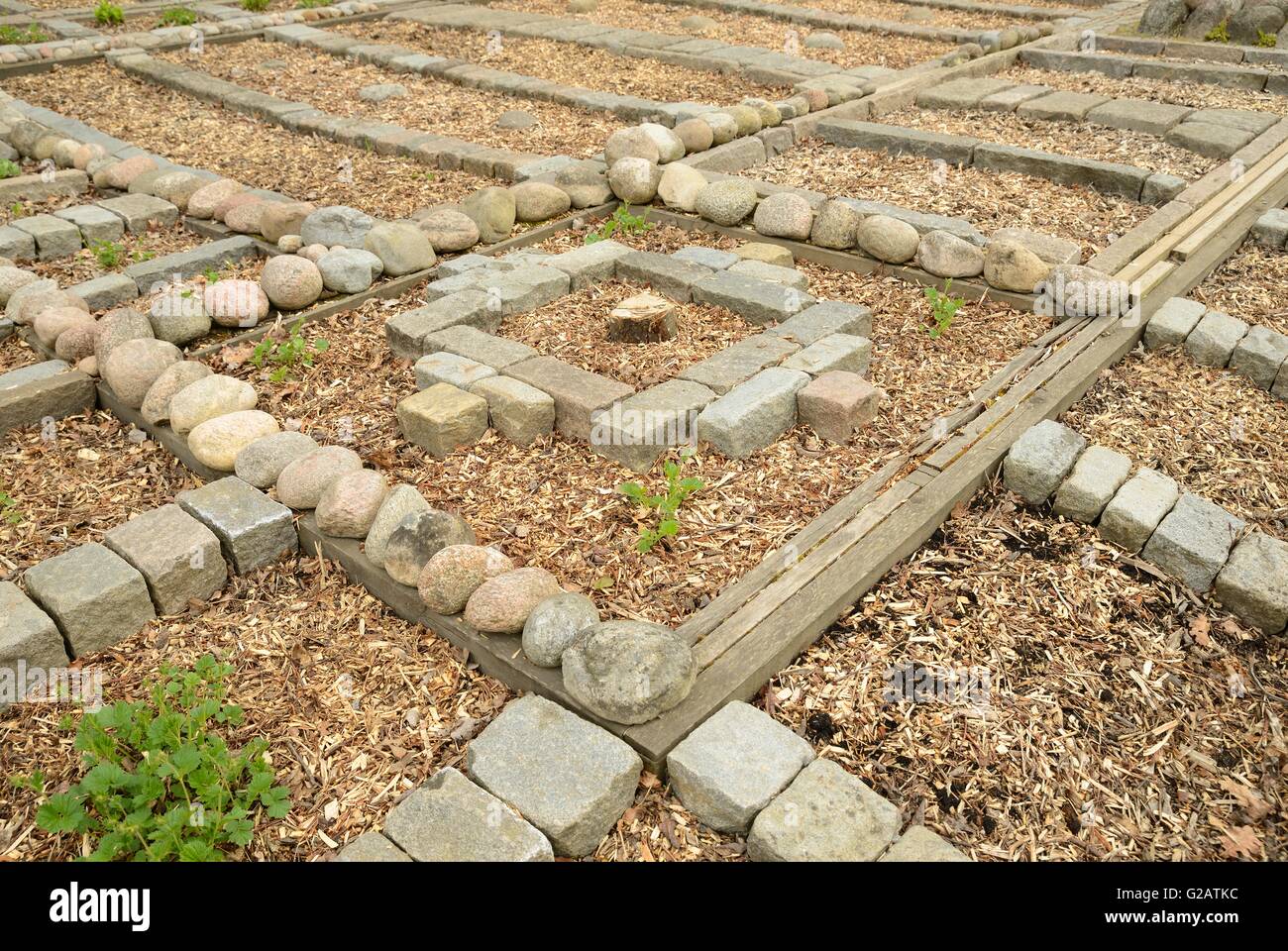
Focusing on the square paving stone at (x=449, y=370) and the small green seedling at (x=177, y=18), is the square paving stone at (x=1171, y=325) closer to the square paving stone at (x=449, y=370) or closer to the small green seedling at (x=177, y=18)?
the square paving stone at (x=449, y=370)

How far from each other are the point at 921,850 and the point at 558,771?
1000 mm

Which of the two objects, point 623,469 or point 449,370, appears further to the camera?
point 449,370

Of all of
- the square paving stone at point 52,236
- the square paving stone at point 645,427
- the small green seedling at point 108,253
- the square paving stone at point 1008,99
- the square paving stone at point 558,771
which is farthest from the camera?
the square paving stone at point 1008,99

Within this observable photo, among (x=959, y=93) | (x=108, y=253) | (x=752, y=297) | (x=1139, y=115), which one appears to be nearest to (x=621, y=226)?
(x=752, y=297)

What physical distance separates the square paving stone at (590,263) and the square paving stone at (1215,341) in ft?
9.94

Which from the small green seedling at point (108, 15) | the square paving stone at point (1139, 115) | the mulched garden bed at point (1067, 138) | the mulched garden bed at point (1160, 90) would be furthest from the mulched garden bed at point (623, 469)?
the small green seedling at point (108, 15)

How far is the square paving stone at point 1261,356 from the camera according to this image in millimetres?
4496

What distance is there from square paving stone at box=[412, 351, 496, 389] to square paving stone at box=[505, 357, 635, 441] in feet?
0.46

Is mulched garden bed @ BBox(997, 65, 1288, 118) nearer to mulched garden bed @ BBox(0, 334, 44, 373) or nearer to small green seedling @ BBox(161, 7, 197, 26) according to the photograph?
mulched garden bed @ BBox(0, 334, 44, 373)

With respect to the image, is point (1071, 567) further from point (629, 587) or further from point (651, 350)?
point (651, 350)

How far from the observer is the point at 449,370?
14.0 feet

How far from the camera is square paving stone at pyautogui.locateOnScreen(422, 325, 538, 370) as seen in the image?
438 centimetres

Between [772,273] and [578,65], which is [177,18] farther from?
[772,273]
